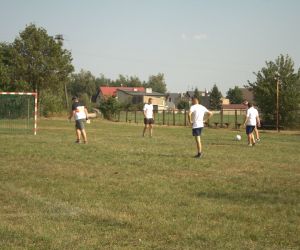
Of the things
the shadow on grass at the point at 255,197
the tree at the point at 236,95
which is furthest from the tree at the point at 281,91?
the tree at the point at 236,95

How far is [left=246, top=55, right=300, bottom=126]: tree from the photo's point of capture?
113 ft

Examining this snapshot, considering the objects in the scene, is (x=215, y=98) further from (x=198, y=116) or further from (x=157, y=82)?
(x=198, y=116)

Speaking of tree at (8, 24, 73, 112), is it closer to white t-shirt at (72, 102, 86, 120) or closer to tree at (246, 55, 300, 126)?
tree at (246, 55, 300, 126)

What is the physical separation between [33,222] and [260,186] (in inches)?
177

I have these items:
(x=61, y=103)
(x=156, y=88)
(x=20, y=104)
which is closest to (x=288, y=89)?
(x=20, y=104)

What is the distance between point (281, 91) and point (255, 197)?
93.4 ft

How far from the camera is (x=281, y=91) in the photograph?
115 ft

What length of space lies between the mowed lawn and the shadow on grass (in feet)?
0.05

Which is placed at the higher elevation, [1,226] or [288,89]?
[288,89]

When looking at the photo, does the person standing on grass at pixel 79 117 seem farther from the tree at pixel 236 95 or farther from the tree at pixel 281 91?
the tree at pixel 236 95

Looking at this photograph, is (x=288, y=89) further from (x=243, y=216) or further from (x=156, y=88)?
(x=156, y=88)

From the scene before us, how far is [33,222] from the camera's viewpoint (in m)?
6.18

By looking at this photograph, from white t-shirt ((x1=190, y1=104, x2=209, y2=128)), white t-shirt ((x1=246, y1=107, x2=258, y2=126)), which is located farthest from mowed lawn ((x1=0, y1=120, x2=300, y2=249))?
white t-shirt ((x1=246, y1=107, x2=258, y2=126))

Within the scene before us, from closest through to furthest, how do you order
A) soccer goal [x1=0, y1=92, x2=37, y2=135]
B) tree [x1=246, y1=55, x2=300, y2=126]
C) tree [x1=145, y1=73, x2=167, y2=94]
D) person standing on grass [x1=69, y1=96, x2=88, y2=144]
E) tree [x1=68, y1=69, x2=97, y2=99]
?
person standing on grass [x1=69, y1=96, x2=88, y2=144]
soccer goal [x1=0, y1=92, x2=37, y2=135]
tree [x1=246, y1=55, x2=300, y2=126]
tree [x1=68, y1=69, x2=97, y2=99]
tree [x1=145, y1=73, x2=167, y2=94]
